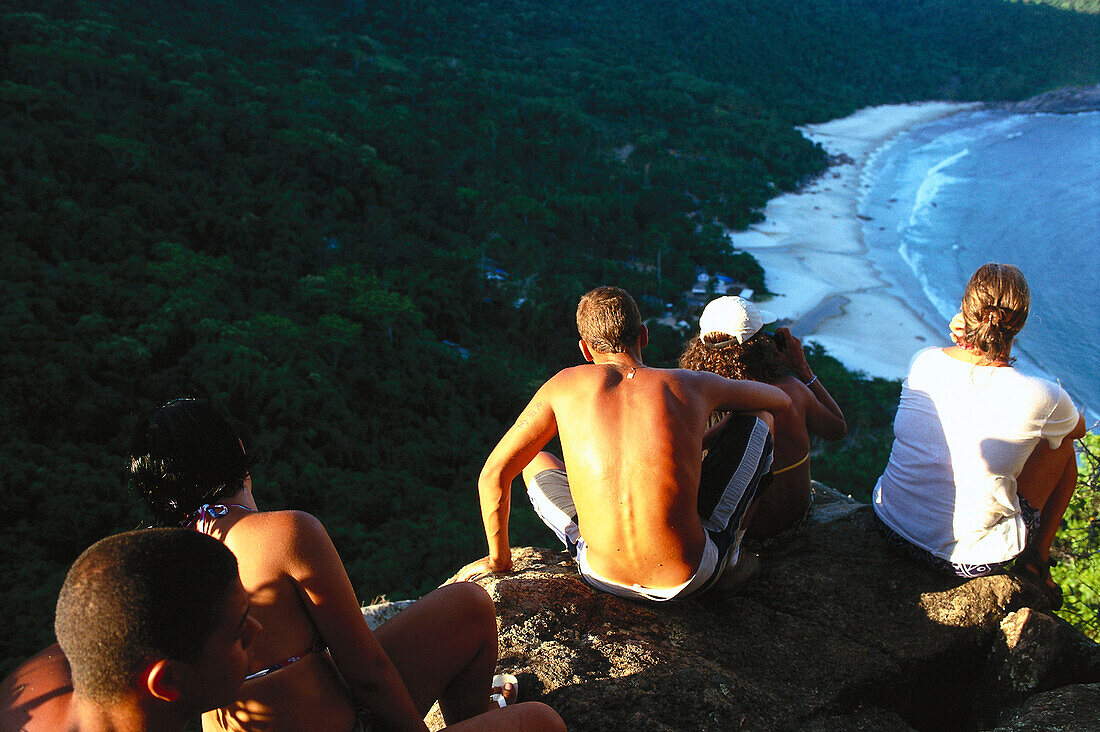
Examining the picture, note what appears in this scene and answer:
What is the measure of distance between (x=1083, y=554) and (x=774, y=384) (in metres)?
2.33

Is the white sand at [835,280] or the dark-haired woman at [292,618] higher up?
the dark-haired woman at [292,618]

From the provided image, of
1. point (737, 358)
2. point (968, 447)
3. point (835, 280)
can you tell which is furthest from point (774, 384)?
point (835, 280)

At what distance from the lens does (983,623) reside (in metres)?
2.88

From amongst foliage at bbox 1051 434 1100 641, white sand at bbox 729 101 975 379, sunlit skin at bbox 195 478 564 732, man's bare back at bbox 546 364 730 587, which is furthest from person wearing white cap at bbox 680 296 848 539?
white sand at bbox 729 101 975 379

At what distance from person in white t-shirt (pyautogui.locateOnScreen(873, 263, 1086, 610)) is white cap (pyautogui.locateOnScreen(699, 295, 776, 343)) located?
664 mm

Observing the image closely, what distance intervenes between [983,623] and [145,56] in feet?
83.7

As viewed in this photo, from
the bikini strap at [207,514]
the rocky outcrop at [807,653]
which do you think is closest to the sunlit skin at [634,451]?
the rocky outcrop at [807,653]

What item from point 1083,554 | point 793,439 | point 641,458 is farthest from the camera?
point 1083,554

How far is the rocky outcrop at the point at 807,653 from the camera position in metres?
2.46

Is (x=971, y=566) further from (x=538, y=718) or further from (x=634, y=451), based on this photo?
(x=538, y=718)

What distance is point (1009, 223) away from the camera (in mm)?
30141

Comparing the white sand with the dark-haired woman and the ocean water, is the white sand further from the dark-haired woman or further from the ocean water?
the dark-haired woman

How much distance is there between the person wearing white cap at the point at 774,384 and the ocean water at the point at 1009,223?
18474mm

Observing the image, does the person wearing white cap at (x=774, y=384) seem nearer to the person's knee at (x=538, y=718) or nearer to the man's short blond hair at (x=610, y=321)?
the man's short blond hair at (x=610, y=321)
